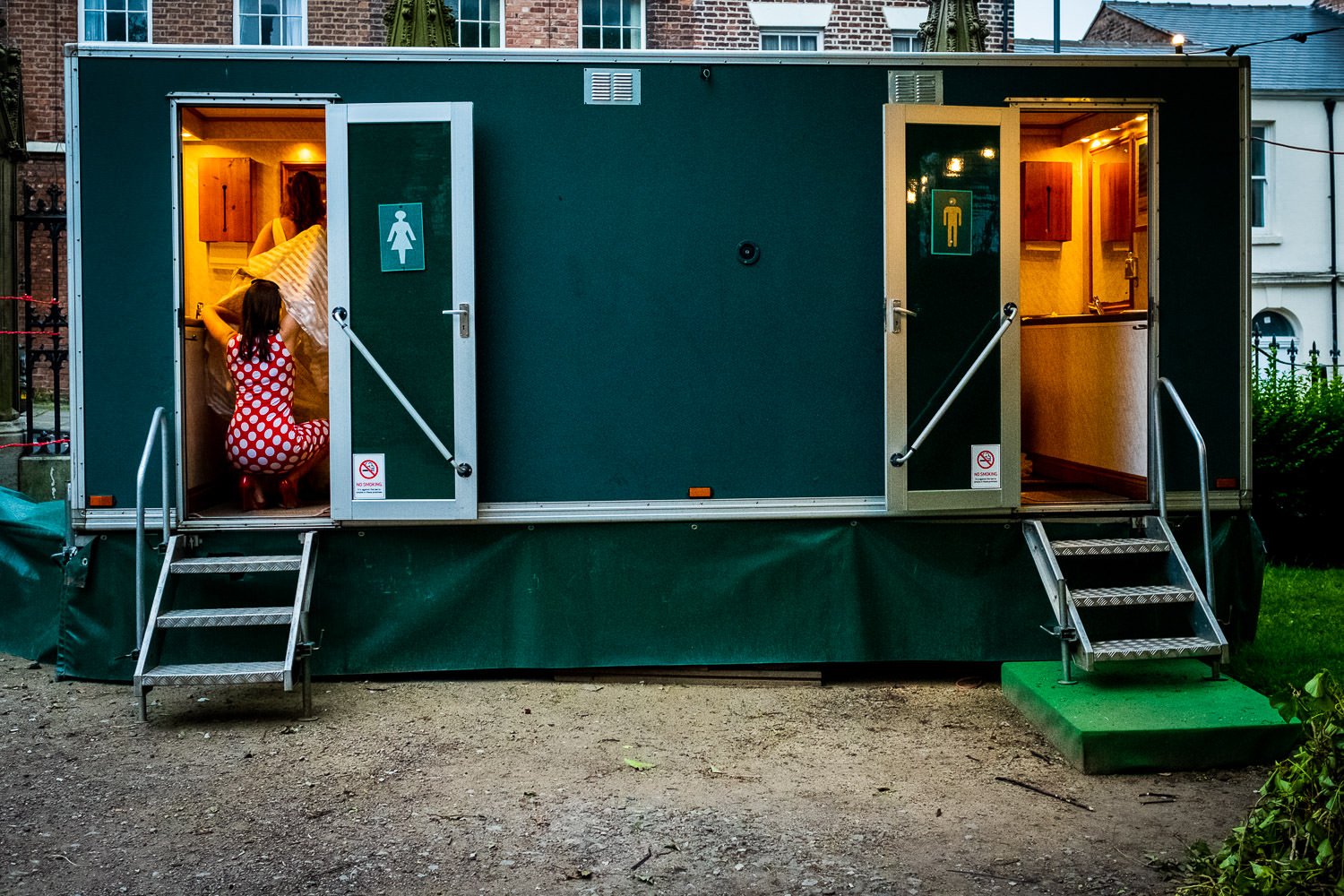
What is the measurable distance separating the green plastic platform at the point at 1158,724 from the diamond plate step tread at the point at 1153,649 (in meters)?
0.14

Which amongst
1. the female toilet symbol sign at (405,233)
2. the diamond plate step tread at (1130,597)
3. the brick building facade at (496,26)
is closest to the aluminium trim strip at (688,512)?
the diamond plate step tread at (1130,597)

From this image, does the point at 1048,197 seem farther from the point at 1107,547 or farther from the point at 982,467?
the point at 1107,547

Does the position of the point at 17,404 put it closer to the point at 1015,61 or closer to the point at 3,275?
the point at 3,275

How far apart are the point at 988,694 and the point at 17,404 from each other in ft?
21.1

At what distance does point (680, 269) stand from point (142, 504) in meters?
2.55

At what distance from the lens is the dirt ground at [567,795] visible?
12.6 ft

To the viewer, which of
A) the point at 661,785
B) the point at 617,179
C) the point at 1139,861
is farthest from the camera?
the point at 617,179

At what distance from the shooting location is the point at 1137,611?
598 centimetres

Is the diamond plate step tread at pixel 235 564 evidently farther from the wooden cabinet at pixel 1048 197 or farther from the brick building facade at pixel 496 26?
the brick building facade at pixel 496 26

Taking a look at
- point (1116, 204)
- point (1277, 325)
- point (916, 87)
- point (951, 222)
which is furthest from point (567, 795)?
point (1277, 325)

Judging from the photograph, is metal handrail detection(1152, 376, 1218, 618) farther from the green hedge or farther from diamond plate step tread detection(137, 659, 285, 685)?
the green hedge

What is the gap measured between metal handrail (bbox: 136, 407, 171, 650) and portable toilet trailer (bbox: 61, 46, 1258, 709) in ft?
0.16

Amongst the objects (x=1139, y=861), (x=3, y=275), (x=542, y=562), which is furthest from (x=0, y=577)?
(x=1139, y=861)

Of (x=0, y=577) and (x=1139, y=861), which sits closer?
(x=1139, y=861)
